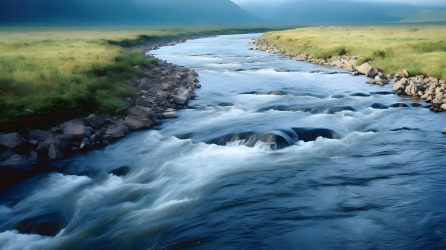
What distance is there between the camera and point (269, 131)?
42.7 ft

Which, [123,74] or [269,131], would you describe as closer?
[269,131]

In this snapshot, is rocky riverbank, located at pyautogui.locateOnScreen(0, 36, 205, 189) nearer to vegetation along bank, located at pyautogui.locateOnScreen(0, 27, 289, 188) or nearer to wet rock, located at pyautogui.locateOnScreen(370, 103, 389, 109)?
vegetation along bank, located at pyautogui.locateOnScreen(0, 27, 289, 188)

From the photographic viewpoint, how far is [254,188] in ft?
29.9

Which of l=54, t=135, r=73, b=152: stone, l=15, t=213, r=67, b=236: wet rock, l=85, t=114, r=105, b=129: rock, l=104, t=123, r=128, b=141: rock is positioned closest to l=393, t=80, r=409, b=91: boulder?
l=104, t=123, r=128, b=141: rock

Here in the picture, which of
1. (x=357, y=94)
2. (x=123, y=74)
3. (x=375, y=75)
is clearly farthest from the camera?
(x=375, y=75)

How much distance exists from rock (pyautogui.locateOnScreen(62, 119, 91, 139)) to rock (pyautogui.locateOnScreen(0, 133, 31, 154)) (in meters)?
1.46

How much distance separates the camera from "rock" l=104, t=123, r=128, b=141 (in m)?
13.1

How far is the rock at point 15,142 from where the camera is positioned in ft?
36.0

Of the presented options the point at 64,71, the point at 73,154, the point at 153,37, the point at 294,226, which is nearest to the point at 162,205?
the point at 294,226

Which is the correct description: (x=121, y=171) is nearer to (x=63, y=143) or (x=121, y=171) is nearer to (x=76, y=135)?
(x=63, y=143)

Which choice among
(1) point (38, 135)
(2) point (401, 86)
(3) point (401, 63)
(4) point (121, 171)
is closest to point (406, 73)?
(3) point (401, 63)

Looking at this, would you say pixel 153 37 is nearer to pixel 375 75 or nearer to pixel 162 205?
pixel 375 75

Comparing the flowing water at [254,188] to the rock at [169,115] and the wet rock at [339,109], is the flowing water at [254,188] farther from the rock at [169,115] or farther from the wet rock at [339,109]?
the rock at [169,115]

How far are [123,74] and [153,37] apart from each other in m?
58.1
